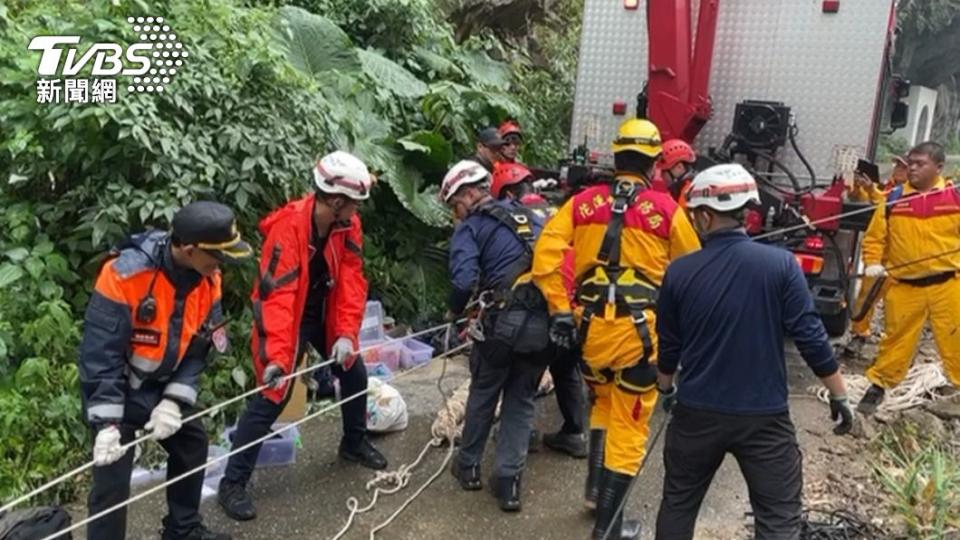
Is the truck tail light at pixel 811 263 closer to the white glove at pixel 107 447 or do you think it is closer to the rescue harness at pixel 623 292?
the rescue harness at pixel 623 292

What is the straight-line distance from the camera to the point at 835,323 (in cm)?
628

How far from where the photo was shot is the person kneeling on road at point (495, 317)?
407 centimetres

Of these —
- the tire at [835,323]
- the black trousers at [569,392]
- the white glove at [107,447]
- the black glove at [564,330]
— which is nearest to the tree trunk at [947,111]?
the tire at [835,323]

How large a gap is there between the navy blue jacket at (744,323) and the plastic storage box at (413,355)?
312 centimetres

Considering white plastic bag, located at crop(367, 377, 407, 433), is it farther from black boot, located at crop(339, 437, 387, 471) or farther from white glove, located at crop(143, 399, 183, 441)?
white glove, located at crop(143, 399, 183, 441)

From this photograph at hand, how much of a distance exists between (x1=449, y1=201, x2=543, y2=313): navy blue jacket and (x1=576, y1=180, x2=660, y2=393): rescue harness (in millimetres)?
594

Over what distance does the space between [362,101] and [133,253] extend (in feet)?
15.0

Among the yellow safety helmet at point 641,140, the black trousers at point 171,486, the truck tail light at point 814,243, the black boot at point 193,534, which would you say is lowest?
the black boot at point 193,534

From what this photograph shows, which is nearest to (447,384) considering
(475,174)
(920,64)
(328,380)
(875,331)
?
(328,380)

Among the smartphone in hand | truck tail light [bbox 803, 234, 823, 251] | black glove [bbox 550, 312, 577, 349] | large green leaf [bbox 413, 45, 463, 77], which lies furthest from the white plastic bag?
large green leaf [bbox 413, 45, 463, 77]

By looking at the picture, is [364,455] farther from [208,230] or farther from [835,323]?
[835,323]

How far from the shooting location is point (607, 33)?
7207 millimetres

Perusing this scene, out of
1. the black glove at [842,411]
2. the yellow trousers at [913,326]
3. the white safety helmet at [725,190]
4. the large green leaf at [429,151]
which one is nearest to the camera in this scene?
the white safety helmet at [725,190]

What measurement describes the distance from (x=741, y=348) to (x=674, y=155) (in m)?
2.91
